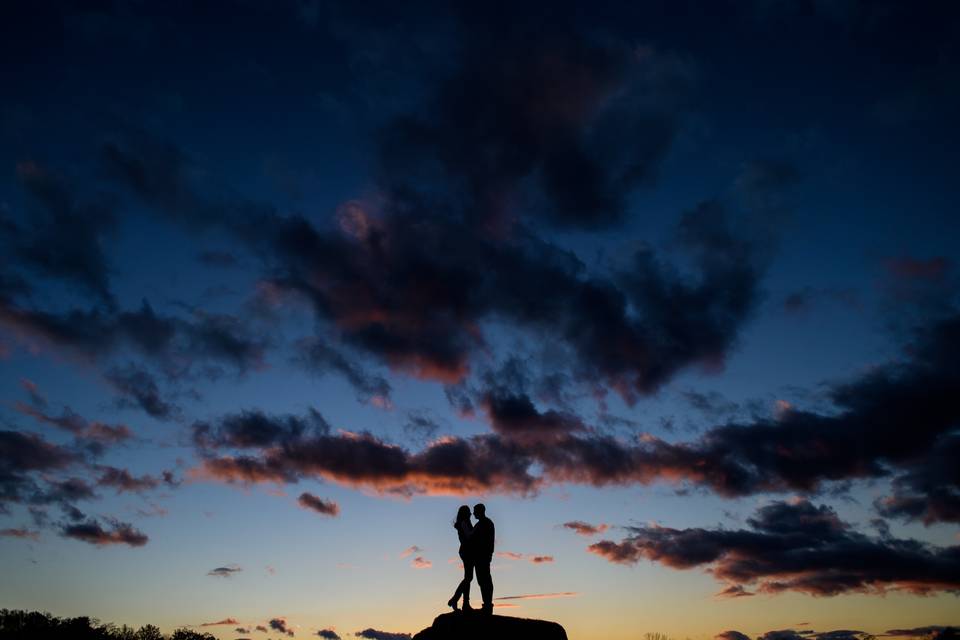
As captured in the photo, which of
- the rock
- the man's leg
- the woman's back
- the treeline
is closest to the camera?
the rock

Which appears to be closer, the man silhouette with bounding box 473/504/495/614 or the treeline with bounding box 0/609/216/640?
the man silhouette with bounding box 473/504/495/614

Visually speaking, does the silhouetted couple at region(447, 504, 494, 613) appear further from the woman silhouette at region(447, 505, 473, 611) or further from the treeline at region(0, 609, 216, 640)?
the treeline at region(0, 609, 216, 640)

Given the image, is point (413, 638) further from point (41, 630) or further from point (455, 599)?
point (41, 630)

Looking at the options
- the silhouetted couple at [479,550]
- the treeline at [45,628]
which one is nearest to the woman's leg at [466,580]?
the silhouetted couple at [479,550]

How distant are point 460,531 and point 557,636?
4.36m

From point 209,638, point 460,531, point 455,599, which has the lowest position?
point 209,638

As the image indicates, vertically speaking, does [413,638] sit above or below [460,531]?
below

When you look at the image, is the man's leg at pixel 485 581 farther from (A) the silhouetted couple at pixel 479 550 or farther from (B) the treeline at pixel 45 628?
(B) the treeline at pixel 45 628

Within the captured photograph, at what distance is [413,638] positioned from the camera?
19516 millimetres

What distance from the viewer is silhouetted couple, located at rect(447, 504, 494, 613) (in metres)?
18.5

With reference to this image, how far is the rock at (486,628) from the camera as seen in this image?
708 inches

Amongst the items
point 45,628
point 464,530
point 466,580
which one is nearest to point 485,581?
point 466,580

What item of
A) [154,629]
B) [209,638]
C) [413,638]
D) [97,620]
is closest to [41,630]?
[97,620]

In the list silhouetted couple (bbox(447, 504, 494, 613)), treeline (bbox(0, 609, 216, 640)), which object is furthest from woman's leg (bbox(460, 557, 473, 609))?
treeline (bbox(0, 609, 216, 640))
